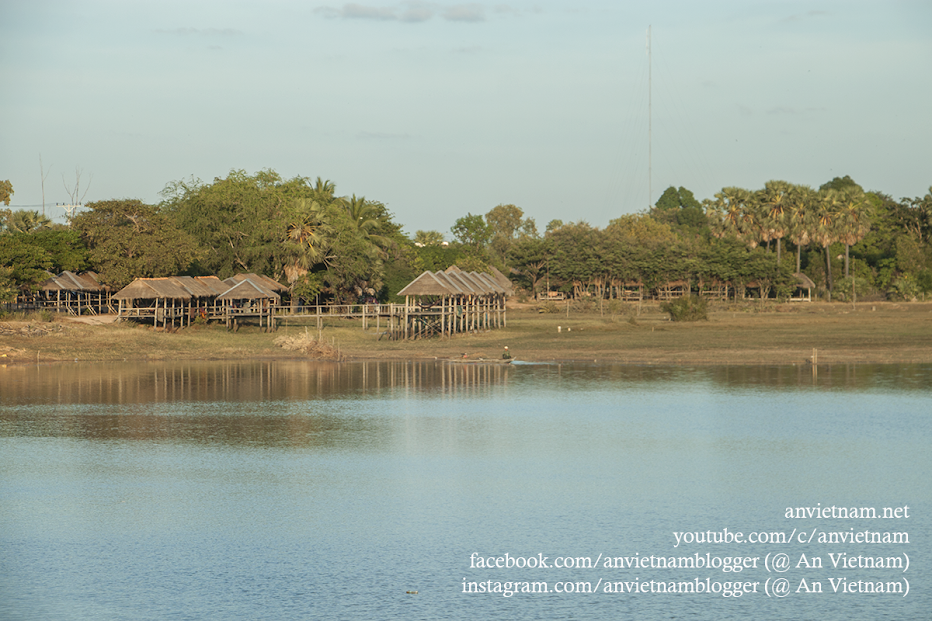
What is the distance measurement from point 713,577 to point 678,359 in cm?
2812

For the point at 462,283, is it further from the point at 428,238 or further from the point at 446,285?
the point at 428,238

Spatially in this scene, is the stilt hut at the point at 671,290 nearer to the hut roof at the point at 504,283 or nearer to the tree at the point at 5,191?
the hut roof at the point at 504,283

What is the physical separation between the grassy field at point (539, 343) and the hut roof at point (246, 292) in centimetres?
192

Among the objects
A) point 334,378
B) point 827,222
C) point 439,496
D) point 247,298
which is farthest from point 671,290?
point 439,496

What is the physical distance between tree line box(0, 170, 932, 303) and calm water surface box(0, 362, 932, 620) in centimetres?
2531

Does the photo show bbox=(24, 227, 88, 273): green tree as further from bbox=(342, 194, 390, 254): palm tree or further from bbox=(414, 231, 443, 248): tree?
bbox=(414, 231, 443, 248): tree

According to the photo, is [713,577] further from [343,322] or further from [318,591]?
[343,322]

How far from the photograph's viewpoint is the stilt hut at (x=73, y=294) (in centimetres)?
5531

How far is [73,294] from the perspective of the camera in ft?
200

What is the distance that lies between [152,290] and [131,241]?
5.52m

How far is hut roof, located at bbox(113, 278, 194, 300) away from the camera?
1993 inches

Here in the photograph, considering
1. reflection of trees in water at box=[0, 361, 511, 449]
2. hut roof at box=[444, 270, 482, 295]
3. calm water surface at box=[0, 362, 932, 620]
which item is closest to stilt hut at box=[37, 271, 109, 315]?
reflection of trees in water at box=[0, 361, 511, 449]

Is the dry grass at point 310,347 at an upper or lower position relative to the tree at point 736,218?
lower

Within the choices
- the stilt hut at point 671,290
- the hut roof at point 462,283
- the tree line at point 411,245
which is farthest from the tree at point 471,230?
the hut roof at point 462,283
